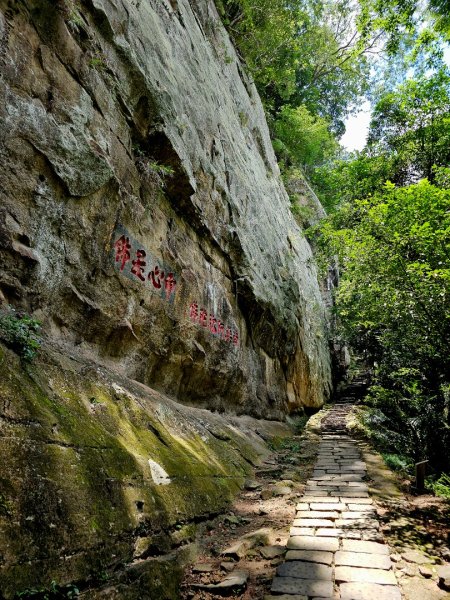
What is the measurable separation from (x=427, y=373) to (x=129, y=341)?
268 inches

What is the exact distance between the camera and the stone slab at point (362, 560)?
3438 millimetres

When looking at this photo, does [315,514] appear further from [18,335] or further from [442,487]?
[18,335]

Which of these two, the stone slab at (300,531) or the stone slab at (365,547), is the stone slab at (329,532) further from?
the stone slab at (365,547)

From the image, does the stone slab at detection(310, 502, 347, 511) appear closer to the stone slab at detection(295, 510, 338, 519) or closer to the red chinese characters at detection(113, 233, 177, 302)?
the stone slab at detection(295, 510, 338, 519)

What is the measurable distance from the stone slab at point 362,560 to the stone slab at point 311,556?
0.27ft

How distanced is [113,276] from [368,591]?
4142 millimetres

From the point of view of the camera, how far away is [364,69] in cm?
2467

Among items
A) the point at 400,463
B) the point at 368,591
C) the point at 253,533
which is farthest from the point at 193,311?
the point at 400,463

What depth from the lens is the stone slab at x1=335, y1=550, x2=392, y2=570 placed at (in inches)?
135

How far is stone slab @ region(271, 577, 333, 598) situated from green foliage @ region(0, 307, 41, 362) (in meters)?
2.81

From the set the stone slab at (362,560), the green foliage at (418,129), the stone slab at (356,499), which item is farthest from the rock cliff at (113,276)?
the green foliage at (418,129)

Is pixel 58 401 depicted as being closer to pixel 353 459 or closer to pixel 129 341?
pixel 129 341

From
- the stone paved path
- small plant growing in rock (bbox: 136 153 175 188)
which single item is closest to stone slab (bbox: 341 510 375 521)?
the stone paved path

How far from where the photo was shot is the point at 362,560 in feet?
11.6
